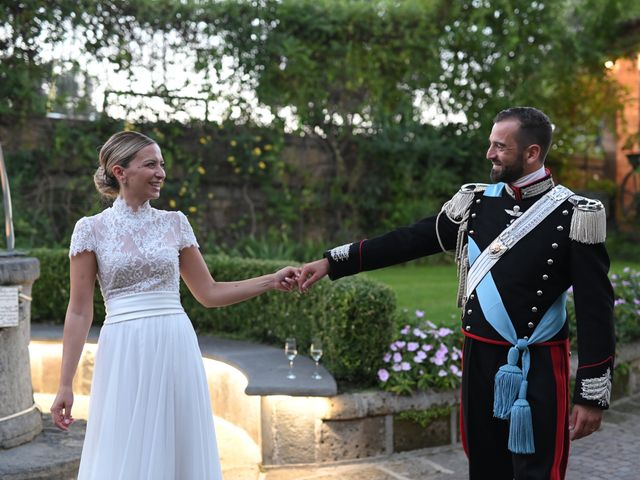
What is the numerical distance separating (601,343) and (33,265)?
3035mm

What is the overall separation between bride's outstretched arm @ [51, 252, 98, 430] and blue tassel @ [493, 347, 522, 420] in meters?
1.49

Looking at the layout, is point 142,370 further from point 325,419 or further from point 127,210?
point 325,419

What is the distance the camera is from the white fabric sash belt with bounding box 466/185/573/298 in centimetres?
266

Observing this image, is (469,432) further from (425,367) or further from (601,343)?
(425,367)

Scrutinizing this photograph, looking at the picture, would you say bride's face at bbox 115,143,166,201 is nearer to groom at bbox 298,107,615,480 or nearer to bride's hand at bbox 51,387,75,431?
bride's hand at bbox 51,387,75,431

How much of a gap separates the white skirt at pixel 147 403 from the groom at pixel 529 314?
1.02m

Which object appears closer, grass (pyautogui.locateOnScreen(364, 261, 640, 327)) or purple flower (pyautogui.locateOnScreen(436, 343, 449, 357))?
purple flower (pyautogui.locateOnScreen(436, 343, 449, 357))

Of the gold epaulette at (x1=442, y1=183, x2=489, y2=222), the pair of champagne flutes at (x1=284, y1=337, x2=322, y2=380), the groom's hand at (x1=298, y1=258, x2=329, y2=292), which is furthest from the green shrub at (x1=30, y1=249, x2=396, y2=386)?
the gold epaulette at (x1=442, y1=183, x2=489, y2=222)

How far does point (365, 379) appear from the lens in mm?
4641

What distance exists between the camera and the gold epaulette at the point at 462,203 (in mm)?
2879

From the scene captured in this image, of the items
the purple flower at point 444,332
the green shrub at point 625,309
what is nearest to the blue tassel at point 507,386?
the purple flower at point 444,332

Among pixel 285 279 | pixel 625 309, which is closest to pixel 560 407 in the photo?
pixel 285 279

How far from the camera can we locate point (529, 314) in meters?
2.65

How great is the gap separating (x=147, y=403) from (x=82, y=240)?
65 cm
